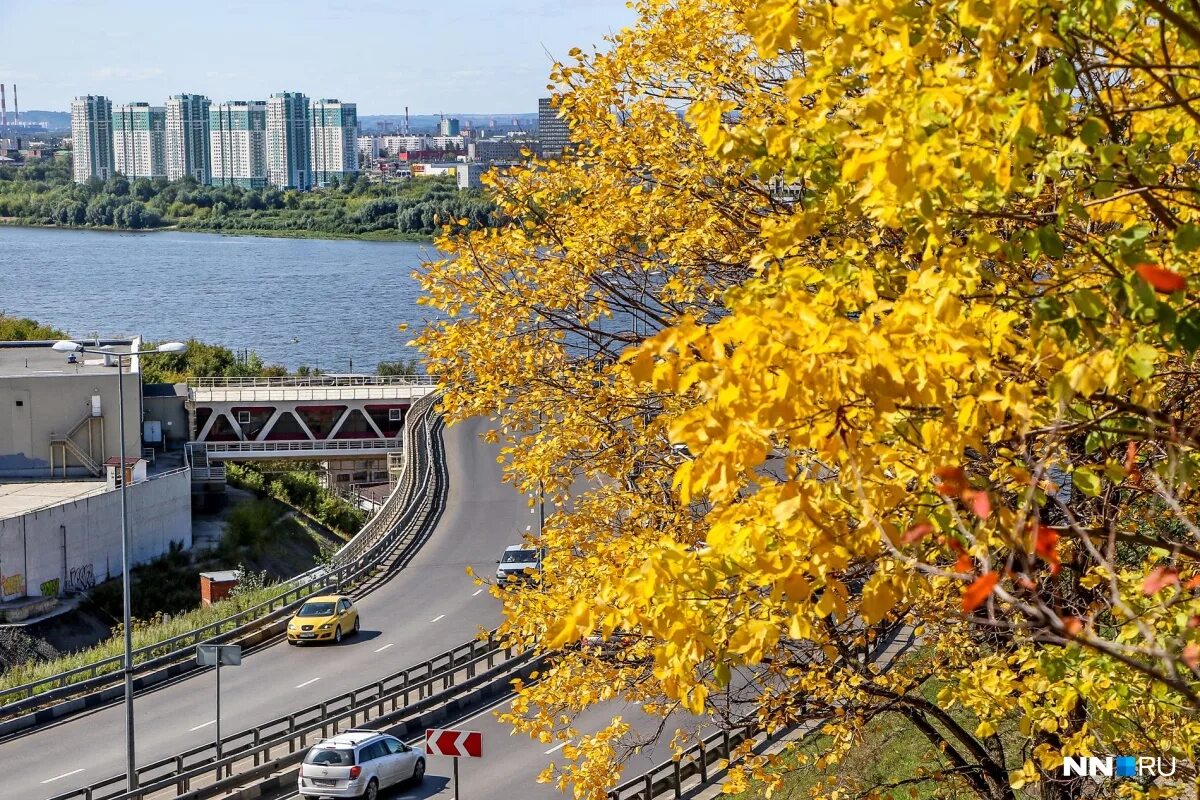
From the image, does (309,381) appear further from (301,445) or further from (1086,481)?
(1086,481)

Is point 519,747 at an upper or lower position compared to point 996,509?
lower

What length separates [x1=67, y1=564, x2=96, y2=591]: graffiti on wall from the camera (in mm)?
39812

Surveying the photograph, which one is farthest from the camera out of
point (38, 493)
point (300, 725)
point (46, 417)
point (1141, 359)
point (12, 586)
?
point (46, 417)

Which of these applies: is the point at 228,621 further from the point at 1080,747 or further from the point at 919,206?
the point at 919,206

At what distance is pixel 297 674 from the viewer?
2703 centimetres

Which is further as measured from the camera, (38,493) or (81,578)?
(38,493)

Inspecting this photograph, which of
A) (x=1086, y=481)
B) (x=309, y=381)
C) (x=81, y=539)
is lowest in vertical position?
(x=81, y=539)

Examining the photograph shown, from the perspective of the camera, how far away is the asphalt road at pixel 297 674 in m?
22.0

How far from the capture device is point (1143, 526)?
38.9ft

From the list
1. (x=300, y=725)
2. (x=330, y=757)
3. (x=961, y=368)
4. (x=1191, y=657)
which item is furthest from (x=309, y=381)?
(x=1191, y=657)

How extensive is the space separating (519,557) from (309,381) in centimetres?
3234

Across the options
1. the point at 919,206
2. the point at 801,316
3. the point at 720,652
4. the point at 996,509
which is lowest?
the point at 720,652

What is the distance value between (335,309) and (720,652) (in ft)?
321

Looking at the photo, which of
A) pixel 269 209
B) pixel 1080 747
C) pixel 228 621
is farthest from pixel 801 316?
pixel 269 209
